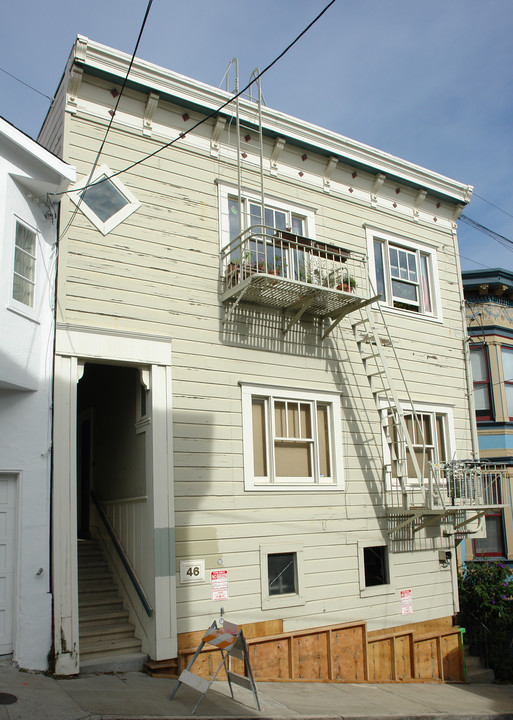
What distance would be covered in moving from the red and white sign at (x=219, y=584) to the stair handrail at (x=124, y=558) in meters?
1.05

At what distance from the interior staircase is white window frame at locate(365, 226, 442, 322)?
7.78m

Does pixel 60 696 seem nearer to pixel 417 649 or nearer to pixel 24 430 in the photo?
pixel 24 430

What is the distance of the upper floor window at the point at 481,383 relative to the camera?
19.1 metres

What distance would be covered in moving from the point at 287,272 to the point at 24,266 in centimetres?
450

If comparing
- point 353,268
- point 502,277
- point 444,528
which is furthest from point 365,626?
point 502,277

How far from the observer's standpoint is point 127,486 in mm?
11312

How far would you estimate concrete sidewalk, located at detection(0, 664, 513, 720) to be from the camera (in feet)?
23.4

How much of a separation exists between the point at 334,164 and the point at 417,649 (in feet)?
32.4

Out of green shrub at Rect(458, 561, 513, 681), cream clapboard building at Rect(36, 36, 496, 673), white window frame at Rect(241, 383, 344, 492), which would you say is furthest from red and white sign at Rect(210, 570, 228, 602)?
green shrub at Rect(458, 561, 513, 681)

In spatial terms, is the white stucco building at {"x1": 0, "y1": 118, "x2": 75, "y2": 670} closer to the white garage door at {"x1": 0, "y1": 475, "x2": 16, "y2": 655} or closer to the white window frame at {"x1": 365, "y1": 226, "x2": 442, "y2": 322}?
the white garage door at {"x1": 0, "y1": 475, "x2": 16, "y2": 655}

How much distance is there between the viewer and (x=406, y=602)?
41.4 feet

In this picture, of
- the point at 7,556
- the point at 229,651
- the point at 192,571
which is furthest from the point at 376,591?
the point at 7,556

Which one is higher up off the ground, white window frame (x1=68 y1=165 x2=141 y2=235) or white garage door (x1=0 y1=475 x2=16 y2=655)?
white window frame (x1=68 y1=165 x2=141 y2=235)

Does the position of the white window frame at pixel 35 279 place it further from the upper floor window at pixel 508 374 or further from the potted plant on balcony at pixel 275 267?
the upper floor window at pixel 508 374
